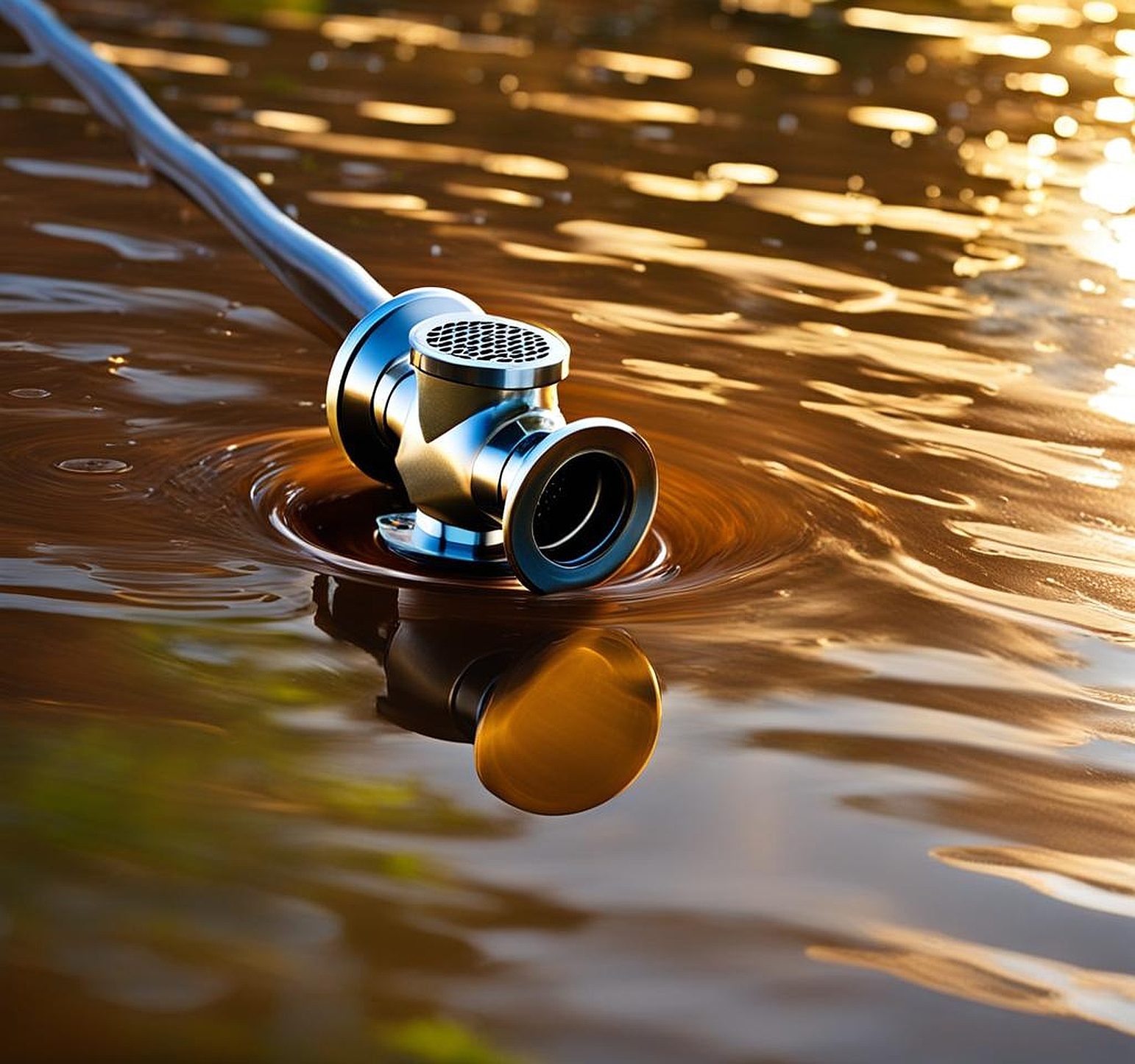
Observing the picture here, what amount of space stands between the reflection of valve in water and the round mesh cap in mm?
246

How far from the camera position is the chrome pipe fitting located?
1717 millimetres

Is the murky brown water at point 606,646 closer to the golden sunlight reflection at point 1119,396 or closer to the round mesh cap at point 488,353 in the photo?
the golden sunlight reflection at point 1119,396

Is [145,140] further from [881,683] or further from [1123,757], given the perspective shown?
[1123,757]

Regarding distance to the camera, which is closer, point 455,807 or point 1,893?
point 1,893

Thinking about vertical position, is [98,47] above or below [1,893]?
above

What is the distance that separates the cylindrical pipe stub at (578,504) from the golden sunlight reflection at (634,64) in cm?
334

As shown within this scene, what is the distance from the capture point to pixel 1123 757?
1.63 m

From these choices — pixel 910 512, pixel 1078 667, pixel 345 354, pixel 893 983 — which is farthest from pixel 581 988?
pixel 910 512

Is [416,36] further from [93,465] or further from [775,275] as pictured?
[93,465]

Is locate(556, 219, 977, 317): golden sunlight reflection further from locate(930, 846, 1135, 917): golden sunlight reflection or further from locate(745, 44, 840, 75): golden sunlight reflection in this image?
locate(745, 44, 840, 75): golden sunlight reflection

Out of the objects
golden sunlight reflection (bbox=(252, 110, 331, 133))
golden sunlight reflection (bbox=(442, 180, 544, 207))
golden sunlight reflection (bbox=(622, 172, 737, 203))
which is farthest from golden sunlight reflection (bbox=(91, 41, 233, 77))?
golden sunlight reflection (bbox=(622, 172, 737, 203))

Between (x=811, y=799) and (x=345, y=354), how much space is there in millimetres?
782

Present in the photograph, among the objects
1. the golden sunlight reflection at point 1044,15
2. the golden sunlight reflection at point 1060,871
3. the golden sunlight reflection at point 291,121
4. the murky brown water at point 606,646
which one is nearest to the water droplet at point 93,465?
the murky brown water at point 606,646

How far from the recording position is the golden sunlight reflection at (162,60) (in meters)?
4.49
